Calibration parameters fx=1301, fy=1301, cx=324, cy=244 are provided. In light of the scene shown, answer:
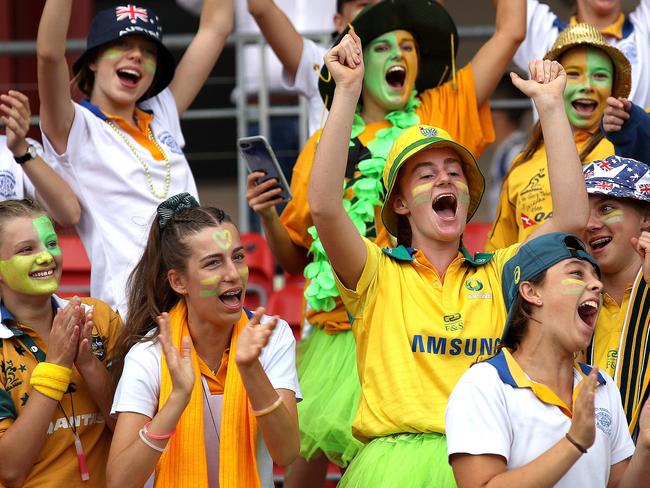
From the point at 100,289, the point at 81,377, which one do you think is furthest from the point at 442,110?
the point at 81,377

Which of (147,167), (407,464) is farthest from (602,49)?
(407,464)

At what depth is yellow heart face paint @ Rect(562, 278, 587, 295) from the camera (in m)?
3.57

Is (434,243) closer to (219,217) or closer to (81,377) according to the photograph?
(219,217)

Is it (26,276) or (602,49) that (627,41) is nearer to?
(602,49)

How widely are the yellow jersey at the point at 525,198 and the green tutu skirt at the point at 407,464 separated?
1210 millimetres

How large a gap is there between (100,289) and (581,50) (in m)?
2.10

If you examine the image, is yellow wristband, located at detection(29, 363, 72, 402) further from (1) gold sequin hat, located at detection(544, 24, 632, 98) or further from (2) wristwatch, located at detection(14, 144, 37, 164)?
(1) gold sequin hat, located at detection(544, 24, 632, 98)

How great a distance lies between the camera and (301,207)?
16.9 ft

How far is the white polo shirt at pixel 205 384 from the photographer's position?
12.7ft

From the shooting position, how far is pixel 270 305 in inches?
254

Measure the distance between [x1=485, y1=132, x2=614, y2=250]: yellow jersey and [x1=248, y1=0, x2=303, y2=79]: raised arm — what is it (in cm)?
108

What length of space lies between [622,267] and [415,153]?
2.86 ft

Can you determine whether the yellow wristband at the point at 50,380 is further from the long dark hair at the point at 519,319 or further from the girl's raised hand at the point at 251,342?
the long dark hair at the point at 519,319

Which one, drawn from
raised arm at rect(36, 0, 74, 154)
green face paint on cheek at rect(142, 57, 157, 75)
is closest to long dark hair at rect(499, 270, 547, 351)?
raised arm at rect(36, 0, 74, 154)
